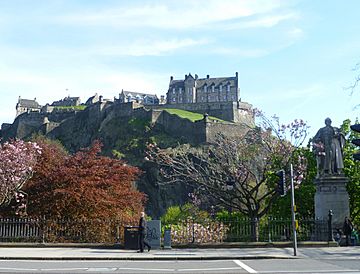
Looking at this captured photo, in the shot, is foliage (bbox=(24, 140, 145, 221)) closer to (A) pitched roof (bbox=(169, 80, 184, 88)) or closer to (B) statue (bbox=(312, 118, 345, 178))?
(B) statue (bbox=(312, 118, 345, 178))

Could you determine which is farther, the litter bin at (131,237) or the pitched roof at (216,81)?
the pitched roof at (216,81)

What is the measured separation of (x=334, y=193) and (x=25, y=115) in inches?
4418

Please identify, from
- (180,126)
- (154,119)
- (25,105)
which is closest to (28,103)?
(25,105)

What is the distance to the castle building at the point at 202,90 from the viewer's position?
12406 centimetres

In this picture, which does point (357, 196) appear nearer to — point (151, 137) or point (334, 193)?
point (334, 193)

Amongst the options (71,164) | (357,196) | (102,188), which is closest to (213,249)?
(102,188)

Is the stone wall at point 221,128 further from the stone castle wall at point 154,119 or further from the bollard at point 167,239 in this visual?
the bollard at point 167,239

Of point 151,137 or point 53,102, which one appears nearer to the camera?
point 151,137

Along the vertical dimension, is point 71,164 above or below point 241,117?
below

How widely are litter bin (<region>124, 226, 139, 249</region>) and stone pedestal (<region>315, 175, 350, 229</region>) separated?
862cm

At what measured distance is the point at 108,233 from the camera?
21.9m

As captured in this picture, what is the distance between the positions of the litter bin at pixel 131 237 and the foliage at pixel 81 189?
2.73m

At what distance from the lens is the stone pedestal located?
21031 millimetres

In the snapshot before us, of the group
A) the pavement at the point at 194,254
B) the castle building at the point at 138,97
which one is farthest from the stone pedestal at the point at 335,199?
the castle building at the point at 138,97
